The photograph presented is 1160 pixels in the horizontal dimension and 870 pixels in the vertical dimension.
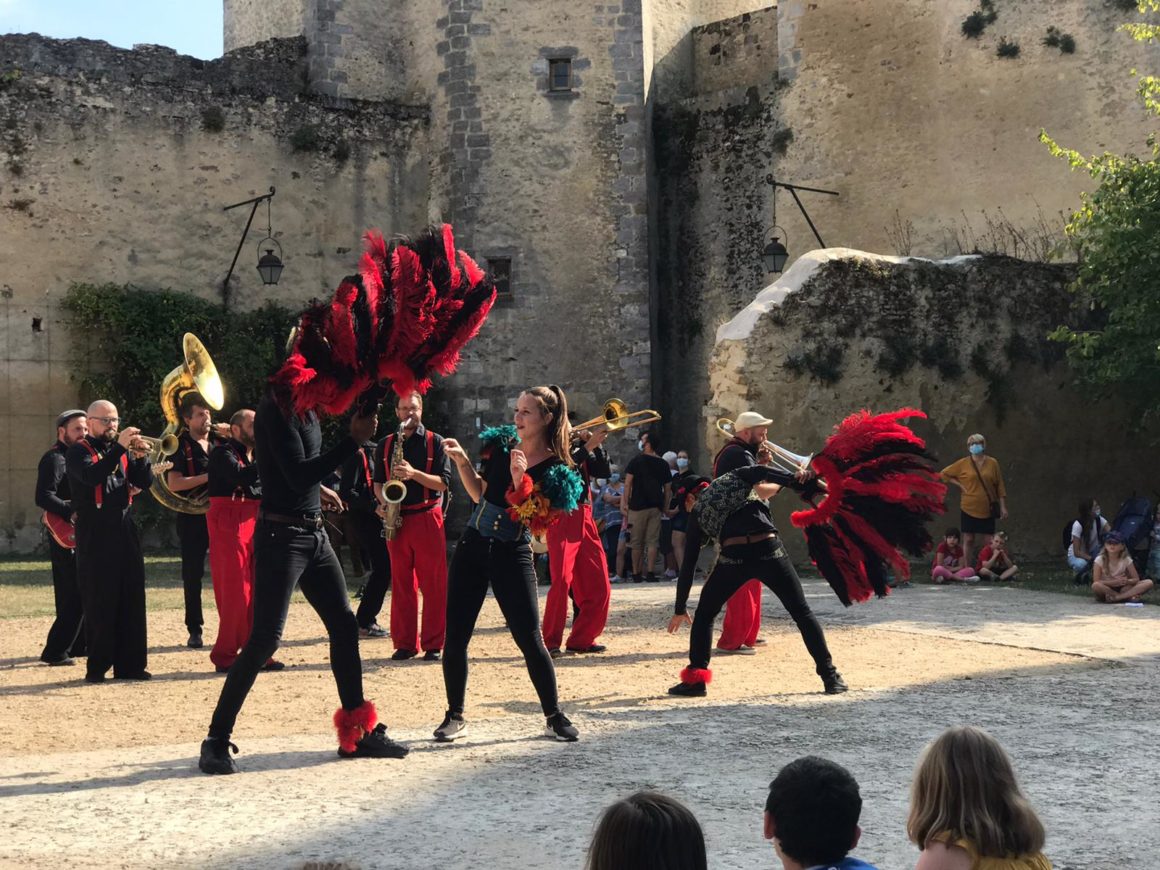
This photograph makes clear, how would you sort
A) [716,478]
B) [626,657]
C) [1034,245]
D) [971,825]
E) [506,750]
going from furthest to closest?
1. [1034,245]
2. [626,657]
3. [716,478]
4. [506,750]
5. [971,825]

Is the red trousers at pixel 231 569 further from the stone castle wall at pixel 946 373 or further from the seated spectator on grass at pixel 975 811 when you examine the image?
the stone castle wall at pixel 946 373

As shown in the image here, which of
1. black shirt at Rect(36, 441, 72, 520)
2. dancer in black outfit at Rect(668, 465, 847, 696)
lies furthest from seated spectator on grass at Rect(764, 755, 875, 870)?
black shirt at Rect(36, 441, 72, 520)

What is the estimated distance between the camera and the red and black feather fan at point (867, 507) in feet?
27.2

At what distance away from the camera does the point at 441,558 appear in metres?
9.93

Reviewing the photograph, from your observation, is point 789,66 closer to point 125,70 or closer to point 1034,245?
point 1034,245

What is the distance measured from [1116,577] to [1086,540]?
8.61ft

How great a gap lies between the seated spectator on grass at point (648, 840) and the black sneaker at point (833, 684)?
5.37 m

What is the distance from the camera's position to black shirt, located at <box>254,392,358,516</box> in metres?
6.45

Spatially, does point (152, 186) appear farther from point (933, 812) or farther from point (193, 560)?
point (933, 812)

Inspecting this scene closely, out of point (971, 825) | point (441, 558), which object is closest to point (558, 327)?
point (441, 558)

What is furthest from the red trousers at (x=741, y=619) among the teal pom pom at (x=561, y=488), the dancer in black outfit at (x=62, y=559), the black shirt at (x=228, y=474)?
the dancer in black outfit at (x=62, y=559)

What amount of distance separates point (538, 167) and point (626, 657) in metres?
14.5

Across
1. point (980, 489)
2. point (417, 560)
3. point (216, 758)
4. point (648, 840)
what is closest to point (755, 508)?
point (417, 560)

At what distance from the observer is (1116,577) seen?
13023 mm
